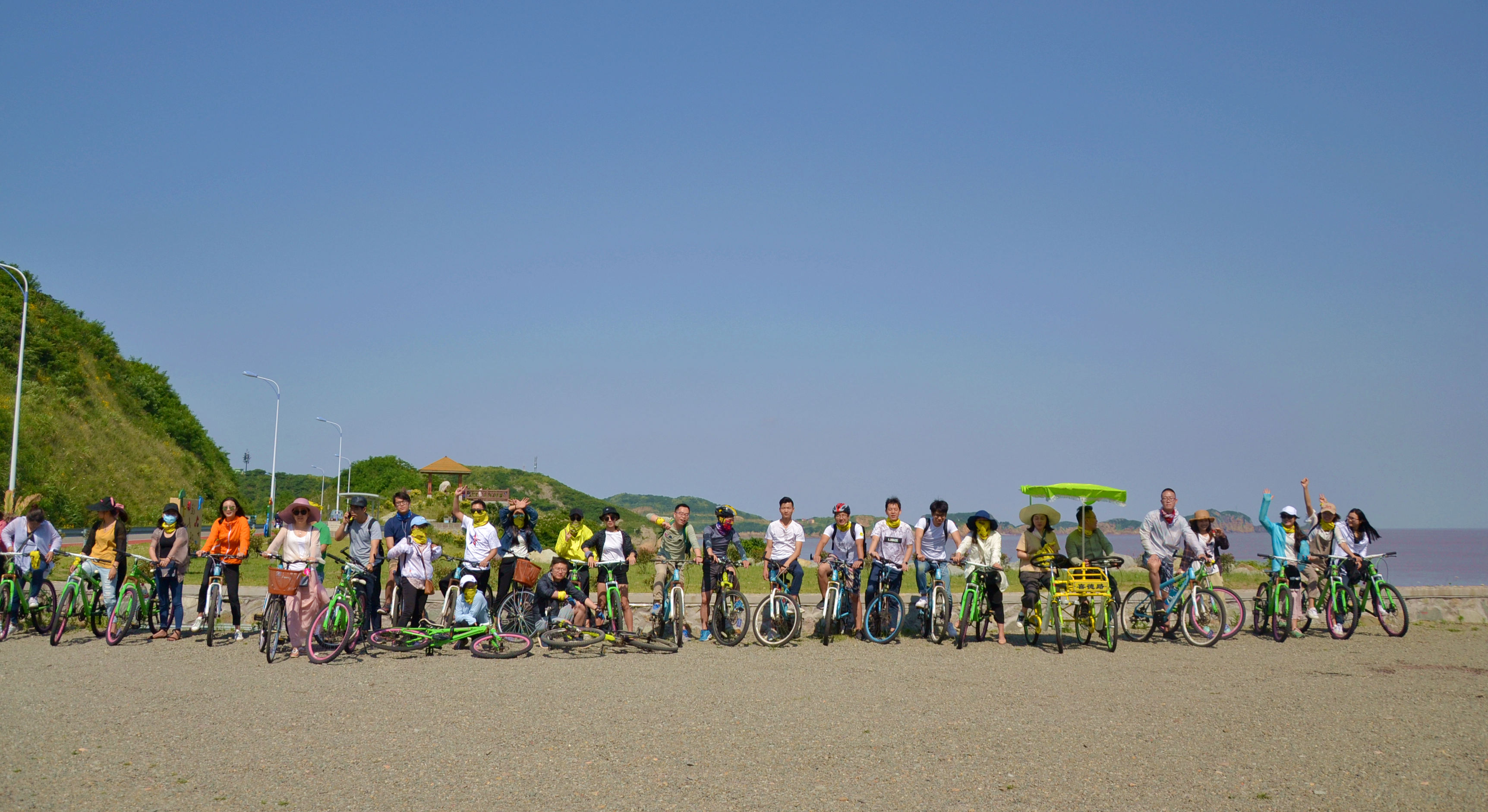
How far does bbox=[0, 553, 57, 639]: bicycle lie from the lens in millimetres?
12016

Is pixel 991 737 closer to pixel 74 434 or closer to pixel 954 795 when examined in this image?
pixel 954 795

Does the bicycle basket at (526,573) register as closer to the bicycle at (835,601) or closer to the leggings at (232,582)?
the leggings at (232,582)

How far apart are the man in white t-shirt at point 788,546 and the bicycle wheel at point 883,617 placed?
3.15ft

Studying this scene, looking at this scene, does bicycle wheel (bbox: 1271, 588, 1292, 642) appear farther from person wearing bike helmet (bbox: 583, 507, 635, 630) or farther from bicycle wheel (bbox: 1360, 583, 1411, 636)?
person wearing bike helmet (bbox: 583, 507, 635, 630)

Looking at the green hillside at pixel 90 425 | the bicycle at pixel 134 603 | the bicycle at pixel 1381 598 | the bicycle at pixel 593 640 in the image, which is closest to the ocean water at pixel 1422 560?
the bicycle at pixel 1381 598

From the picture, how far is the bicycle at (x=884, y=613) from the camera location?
1263 centimetres

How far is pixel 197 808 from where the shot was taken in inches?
209

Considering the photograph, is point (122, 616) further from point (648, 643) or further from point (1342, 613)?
point (1342, 613)

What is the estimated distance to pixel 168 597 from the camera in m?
12.2

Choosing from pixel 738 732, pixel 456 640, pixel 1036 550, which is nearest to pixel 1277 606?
pixel 1036 550

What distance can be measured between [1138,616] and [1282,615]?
1.97 meters

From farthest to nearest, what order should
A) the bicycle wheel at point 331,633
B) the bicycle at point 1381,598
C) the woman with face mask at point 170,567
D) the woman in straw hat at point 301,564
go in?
the bicycle at point 1381,598 < the woman with face mask at point 170,567 < the woman in straw hat at point 301,564 < the bicycle wheel at point 331,633

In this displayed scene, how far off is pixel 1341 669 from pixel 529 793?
8.90 meters

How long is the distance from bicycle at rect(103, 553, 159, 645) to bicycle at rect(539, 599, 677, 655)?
4740mm
